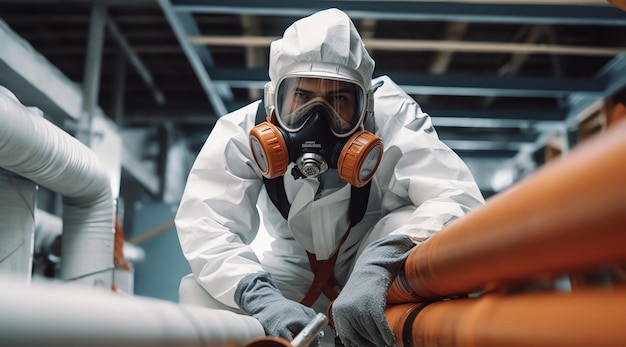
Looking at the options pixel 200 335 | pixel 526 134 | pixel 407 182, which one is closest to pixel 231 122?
pixel 407 182

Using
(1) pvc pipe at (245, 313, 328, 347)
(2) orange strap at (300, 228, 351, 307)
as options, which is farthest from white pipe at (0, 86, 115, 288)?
(1) pvc pipe at (245, 313, 328, 347)

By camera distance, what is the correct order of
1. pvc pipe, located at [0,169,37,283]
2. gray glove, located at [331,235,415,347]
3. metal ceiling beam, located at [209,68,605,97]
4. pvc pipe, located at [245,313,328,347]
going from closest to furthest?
pvc pipe, located at [245,313,328,347] → gray glove, located at [331,235,415,347] → pvc pipe, located at [0,169,37,283] → metal ceiling beam, located at [209,68,605,97]

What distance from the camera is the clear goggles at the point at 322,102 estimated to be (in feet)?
5.56

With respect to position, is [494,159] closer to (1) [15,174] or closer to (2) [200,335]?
(1) [15,174]

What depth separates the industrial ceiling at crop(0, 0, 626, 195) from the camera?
10.5 feet

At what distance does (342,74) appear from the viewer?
1.69 metres

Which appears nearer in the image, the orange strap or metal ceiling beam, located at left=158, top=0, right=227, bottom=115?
the orange strap

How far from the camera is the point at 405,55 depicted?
497 centimetres

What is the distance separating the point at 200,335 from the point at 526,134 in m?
5.26

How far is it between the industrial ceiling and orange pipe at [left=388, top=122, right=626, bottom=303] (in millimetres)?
2507

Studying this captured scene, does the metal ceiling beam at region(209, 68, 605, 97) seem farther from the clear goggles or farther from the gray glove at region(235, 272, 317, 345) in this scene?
the gray glove at region(235, 272, 317, 345)

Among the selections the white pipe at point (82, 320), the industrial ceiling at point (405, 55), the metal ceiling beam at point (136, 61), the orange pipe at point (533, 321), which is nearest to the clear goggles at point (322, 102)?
the orange pipe at point (533, 321)

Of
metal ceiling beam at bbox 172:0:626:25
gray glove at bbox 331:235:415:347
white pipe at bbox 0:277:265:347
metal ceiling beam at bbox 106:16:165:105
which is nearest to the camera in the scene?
white pipe at bbox 0:277:265:347

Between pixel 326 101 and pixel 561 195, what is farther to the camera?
pixel 326 101
